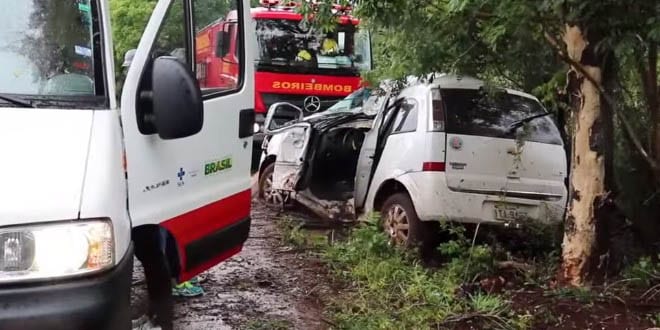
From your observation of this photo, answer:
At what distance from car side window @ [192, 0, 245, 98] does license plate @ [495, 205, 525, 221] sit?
2829 mm

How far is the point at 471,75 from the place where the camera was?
264 inches

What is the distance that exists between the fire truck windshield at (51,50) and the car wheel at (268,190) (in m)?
6.18

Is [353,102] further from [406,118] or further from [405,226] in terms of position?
[405,226]

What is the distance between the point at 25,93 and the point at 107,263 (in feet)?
2.81

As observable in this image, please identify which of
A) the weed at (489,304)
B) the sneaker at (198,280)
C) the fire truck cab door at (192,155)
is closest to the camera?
the fire truck cab door at (192,155)

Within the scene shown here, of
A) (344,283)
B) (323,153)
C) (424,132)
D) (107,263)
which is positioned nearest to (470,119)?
(424,132)

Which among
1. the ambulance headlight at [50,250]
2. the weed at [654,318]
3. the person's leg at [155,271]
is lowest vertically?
the weed at [654,318]

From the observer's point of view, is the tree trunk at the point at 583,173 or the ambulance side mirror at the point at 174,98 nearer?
the ambulance side mirror at the point at 174,98

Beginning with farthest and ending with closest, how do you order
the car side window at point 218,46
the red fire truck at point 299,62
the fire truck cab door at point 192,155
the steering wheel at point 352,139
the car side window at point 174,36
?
the red fire truck at point 299,62 < the steering wheel at point 352,139 < the car side window at point 218,46 < the car side window at point 174,36 < the fire truck cab door at point 192,155

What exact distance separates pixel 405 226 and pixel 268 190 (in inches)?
133

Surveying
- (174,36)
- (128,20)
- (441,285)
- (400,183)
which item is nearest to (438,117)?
(400,183)

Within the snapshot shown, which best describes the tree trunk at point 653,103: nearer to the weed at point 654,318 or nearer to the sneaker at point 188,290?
the weed at point 654,318

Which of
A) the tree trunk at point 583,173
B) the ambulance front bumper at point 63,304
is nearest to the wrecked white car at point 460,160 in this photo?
the tree trunk at point 583,173

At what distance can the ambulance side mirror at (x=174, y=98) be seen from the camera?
3453 millimetres
